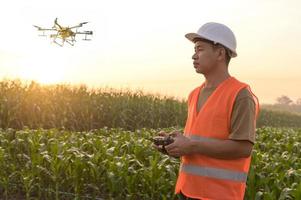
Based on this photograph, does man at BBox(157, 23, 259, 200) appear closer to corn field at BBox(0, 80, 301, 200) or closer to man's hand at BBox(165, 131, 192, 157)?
man's hand at BBox(165, 131, 192, 157)

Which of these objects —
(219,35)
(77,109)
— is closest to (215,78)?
(219,35)

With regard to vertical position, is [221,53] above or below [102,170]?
above

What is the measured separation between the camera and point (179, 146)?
2.82 metres

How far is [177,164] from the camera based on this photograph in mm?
6109

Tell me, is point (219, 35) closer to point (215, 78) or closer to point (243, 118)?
point (215, 78)

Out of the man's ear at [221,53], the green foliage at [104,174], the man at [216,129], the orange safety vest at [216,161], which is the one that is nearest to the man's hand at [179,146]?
the man at [216,129]

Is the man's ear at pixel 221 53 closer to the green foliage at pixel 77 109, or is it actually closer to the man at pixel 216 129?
the man at pixel 216 129

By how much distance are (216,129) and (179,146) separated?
241 mm

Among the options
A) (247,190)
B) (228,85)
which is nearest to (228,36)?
(228,85)

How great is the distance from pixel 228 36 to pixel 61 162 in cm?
382

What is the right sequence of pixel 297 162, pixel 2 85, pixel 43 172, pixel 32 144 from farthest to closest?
pixel 2 85 < pixel 297 162 < pixel 32 144 < pixel 43 172

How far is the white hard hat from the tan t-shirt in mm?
299

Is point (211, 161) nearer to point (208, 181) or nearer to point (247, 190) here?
point (208, 181)

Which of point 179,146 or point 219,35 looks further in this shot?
point 219,35
